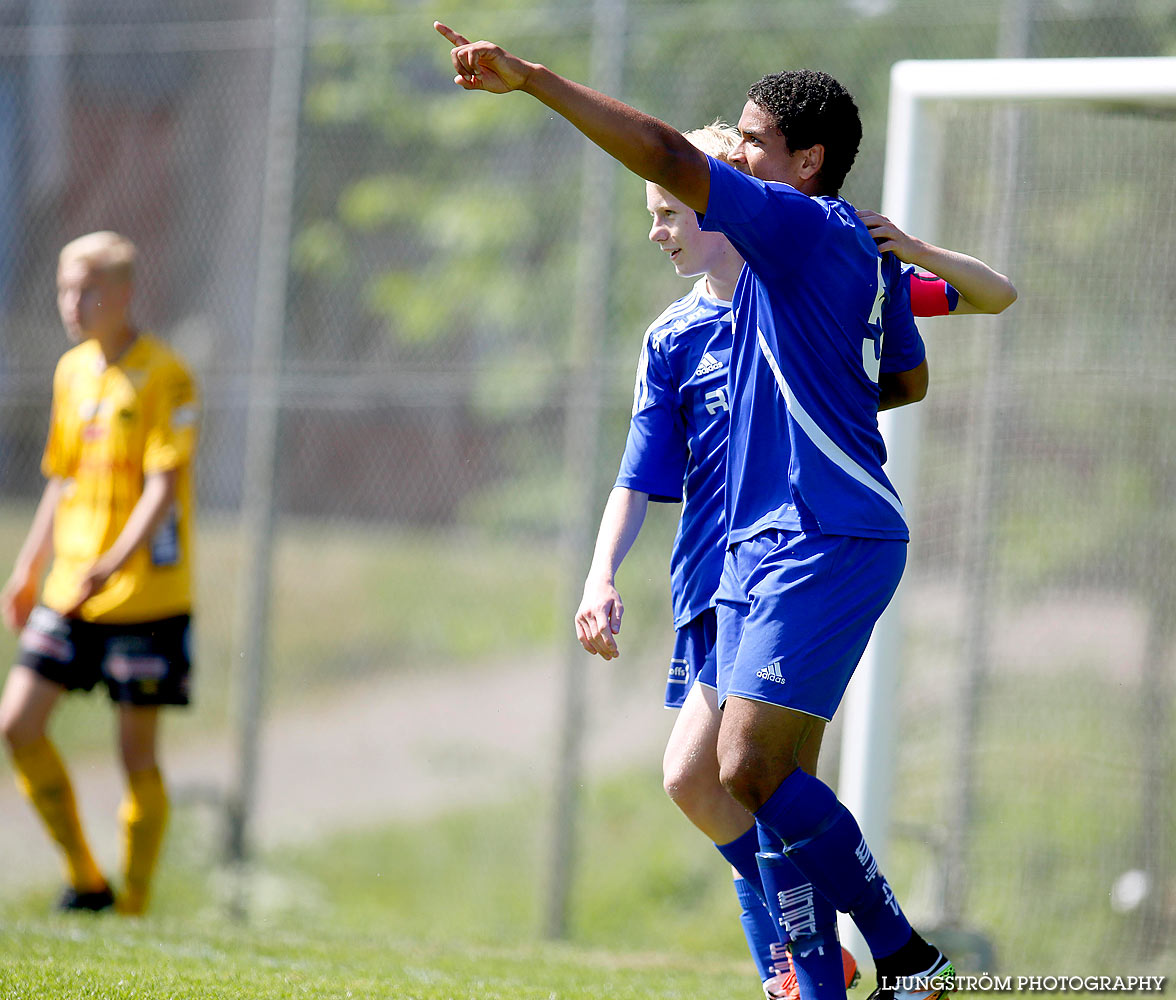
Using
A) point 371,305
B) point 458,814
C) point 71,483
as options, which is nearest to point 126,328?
point 71,483

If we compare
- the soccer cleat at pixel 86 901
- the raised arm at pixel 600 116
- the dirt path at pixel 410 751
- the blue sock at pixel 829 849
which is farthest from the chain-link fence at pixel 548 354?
the raised arm at pixel 600 116

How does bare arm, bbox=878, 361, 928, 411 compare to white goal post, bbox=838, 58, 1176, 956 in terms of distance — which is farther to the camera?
white goal post, bbox=838, 58, 1176, 956

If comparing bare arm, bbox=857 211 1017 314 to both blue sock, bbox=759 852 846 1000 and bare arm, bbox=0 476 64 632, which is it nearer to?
blue sock, bbox=759 852 846 1000

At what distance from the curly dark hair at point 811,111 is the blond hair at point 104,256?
344 cm

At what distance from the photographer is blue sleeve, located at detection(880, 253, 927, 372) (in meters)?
3.37

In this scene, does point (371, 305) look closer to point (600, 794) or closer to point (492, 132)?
point (492, 132)

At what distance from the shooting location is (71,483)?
241 inches

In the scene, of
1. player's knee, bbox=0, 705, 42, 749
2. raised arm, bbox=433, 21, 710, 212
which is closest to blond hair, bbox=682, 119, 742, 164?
raised arm, bbox=433, 21, 710, 212

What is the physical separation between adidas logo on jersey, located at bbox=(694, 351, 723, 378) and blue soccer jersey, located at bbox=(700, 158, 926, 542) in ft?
1.10

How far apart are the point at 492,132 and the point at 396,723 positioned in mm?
3085

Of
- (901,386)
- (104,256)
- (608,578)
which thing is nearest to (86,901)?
(104,256)

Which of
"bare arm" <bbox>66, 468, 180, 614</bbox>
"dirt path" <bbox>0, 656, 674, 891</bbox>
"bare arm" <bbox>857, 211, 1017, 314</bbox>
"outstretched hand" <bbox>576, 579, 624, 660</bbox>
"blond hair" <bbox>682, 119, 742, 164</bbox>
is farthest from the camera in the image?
"dirt path" <bbox>0, 656, 674, 891</bbox>

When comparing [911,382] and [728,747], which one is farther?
[911,382]

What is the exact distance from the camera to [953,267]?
3434 mm
